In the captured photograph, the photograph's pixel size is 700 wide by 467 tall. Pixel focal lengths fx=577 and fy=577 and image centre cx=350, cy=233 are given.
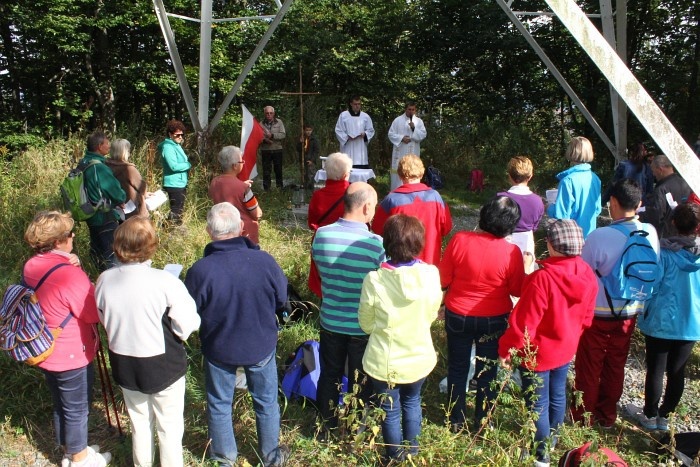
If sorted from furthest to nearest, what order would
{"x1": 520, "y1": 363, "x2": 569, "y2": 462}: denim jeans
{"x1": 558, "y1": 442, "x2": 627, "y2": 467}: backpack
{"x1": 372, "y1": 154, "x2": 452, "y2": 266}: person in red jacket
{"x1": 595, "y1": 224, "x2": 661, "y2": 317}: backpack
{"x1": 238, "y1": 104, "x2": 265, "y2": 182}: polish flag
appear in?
{"x1": 238, "y1": 104, "x2": 265, "y2": 182}: polish flag → {"x1": 372, "y1": 154, "x2": 452, "y2": 266}: person in red jacket → {"x1": 595, "y1": 224, "x2": 661, "y2": 317}: backpack → {"x1": 520, "y1": 363, "x2": 569, "y2": 462}: denim jeans → {"x1": 558, "y1": 442, "x2": 627, "y2": 467}: backpack

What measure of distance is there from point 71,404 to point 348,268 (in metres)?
1.61

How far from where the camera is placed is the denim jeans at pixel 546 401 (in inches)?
116

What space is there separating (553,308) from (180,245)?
4.23m

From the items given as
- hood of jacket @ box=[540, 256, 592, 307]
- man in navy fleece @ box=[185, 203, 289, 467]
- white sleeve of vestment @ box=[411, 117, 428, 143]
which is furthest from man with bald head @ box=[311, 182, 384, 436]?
white sleeve of vestment @ box=[411, 117, 428, 143]

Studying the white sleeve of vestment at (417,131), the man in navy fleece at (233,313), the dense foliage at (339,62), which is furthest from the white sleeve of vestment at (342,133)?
the man in navy fleece at (233,313)

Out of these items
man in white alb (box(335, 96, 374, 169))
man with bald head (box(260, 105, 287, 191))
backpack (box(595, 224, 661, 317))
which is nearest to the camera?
backpack (box(595, 224, 661, 317))

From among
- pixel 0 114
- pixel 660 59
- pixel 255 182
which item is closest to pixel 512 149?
pixel 660 59

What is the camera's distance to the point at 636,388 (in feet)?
13.3

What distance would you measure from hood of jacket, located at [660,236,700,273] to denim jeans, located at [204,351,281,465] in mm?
2365

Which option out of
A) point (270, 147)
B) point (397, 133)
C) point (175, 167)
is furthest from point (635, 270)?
point (270, 147)

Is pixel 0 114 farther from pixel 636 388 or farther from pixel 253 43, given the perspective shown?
pixel 636 388

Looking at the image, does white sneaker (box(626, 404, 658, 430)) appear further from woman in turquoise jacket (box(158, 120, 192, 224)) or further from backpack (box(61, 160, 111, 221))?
woman in turquoise jacket (box(158, 120, 192, 224))

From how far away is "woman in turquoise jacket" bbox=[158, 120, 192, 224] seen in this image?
6242 mm

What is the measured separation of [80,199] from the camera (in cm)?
492
